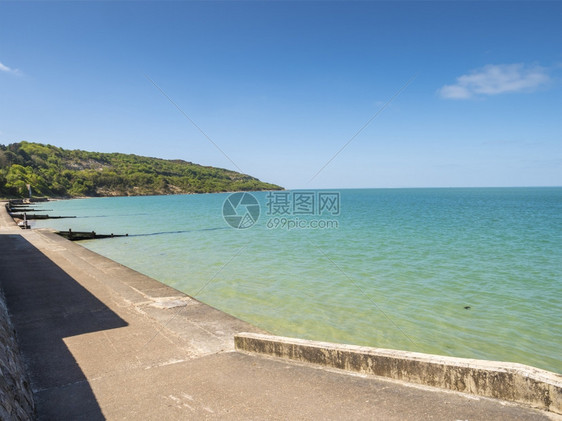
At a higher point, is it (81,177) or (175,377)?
(81,177)

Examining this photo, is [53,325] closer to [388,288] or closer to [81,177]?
[388,288]

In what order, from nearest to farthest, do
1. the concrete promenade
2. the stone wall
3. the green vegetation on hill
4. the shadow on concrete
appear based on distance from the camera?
the stone wall < the concrete promenade < the shadow on concrete < the green vegetation on hill

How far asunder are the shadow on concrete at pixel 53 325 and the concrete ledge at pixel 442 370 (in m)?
2.37

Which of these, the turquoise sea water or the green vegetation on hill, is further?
the green vegetation on hill

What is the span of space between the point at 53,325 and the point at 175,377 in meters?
3.21

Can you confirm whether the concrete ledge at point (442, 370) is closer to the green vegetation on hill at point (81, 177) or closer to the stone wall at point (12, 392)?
the stone wall at point (12, 392)

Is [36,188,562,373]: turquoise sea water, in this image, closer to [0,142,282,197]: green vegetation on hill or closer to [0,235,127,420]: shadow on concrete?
[0,235,127,420]: shadow on concrete

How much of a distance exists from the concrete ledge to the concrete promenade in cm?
10

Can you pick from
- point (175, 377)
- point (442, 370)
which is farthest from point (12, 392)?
point (442, 370)

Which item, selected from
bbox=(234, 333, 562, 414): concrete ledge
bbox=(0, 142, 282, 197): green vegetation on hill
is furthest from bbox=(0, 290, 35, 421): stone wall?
bbox=(0, 142, 282, 197): green vegetation on hill

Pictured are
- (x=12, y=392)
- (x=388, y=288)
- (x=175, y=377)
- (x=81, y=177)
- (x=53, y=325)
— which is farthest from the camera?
(x=81, y=177)

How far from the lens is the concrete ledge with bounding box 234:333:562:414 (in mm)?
3035

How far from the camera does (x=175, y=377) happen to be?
4.18 metres

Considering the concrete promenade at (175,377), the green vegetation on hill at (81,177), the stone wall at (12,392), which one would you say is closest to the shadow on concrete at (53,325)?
the concrete promenade at (175,377)
